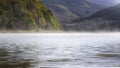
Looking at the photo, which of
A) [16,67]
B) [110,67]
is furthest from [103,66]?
[16,67]

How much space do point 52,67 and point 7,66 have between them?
15.2 feet

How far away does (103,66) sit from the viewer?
33688mm

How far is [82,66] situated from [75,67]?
1.14 metres

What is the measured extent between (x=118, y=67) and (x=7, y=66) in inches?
442

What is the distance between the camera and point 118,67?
32.3 metres

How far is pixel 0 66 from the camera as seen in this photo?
33188 millimetres

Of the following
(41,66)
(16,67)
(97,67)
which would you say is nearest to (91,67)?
(97,67)

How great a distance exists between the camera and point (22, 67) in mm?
32250

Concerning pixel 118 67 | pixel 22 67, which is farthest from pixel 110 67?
pixel 22 67

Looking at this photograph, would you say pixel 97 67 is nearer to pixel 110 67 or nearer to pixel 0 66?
pixel 110 67

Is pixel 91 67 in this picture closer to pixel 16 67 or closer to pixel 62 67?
pixel 62 67

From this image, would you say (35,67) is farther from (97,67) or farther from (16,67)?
(97,67)

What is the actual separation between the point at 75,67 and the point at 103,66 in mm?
3026

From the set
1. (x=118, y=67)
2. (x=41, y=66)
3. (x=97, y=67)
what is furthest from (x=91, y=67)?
(x=41, y=66)
